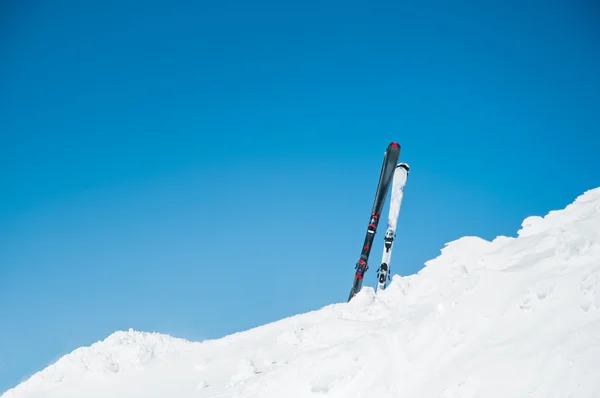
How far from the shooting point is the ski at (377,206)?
91.1 ft

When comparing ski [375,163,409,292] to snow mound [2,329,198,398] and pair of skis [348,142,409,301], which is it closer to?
pair of skis [348,142,409,301]

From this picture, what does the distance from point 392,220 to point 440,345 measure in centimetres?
1754

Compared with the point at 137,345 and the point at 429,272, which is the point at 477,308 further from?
the point at 137,345

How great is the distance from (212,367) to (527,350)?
11.1m

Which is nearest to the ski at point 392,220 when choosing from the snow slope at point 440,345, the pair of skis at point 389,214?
the pair of skis at point 389,214

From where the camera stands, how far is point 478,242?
1753 centimetres

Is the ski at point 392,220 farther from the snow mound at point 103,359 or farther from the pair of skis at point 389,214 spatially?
the snow mound at point 103,359

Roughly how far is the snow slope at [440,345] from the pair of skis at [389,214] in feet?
24.7

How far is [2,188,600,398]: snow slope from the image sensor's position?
877 centimetres

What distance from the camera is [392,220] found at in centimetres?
2823

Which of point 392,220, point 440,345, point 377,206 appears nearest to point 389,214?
point 392,220

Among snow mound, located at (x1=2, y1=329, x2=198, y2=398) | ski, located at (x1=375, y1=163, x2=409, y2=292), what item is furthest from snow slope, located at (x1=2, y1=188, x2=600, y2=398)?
ski, located at (x1=375, y1=163, x2=409, y2=292)

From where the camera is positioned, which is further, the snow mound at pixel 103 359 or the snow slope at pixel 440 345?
the snow mound at pixel 103 359

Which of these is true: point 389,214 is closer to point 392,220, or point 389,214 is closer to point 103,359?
point 392,220
